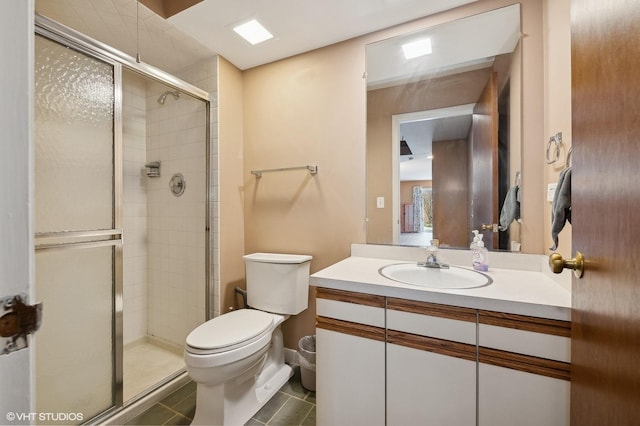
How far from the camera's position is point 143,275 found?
7.59ft

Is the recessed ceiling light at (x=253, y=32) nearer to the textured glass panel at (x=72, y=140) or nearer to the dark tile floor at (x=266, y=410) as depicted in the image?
the textured glass panel at (x=72, y=140)

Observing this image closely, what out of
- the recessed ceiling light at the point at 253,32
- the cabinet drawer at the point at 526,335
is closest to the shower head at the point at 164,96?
the recessed ceiling light at the point at 253,32

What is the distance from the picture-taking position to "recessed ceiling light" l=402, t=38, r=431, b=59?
1.53m

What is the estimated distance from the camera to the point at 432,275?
4.47 ft

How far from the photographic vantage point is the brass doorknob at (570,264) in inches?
26.3

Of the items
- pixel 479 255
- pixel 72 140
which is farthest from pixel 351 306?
pixel 72 140

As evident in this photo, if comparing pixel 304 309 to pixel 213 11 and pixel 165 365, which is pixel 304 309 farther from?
pixel 213 11

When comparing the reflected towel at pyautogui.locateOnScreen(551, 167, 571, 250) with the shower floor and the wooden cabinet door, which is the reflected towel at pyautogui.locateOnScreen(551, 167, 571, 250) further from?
the shower floor

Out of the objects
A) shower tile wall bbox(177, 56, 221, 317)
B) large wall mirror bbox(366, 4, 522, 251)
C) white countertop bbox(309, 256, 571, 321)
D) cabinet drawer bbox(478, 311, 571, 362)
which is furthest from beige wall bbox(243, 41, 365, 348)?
cabinet drawer bbox(478, 311, 571, 362)

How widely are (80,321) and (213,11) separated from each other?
1.89 metres

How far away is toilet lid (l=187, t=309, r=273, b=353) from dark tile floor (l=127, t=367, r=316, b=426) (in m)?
0.48

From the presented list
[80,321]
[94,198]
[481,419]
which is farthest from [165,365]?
[481,419]

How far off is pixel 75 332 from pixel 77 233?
563 mm

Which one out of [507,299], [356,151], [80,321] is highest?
[356,151]
